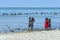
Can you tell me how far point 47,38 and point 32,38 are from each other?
3.62 feet

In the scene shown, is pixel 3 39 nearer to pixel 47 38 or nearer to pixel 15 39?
pixel 15 39

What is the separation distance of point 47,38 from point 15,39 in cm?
230

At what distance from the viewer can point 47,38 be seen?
917 inches

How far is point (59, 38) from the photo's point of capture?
23.2 meters

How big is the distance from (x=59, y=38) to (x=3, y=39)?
401cm

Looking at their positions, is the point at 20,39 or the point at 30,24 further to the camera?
the point at 30,24

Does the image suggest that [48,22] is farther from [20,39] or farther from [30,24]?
[20,39]

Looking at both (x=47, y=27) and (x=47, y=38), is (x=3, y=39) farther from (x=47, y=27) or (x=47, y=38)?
(x=47, y=27)

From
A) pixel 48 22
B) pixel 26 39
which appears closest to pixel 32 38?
pixel 26 39

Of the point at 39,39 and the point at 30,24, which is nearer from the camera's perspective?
the point at 39,39

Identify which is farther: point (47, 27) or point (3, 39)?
point (47, 27)

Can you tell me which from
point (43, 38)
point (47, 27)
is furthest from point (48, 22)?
point (43, 38)

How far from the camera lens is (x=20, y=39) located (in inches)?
904

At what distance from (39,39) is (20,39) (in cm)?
135
